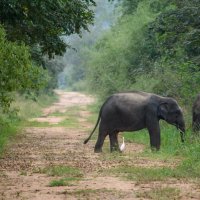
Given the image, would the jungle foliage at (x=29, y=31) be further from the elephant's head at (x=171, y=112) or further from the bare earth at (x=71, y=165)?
the elephant's head at (x=171, y=112)

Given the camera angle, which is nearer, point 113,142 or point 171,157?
point 171,157

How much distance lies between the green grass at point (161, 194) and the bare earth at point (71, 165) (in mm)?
91

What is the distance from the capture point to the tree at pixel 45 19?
1519cm

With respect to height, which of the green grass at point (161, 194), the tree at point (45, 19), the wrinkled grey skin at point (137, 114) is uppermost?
the tree at point (45, 19)

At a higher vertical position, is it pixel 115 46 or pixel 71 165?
pixel 115 46

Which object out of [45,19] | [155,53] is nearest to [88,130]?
[155,53]

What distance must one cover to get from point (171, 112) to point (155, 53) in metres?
12.1

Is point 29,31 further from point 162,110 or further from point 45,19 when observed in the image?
point 162,110

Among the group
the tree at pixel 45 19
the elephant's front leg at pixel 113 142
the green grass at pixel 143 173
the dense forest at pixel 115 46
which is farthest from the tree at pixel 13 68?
the elephant's front leg at pixel 113 142

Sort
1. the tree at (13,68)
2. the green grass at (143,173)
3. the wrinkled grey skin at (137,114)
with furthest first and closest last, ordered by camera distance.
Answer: the wrinkled grey skin at (137,114) → the tree at (13,68) → the green grass at (143,173)

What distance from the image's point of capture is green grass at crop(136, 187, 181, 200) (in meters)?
9.09

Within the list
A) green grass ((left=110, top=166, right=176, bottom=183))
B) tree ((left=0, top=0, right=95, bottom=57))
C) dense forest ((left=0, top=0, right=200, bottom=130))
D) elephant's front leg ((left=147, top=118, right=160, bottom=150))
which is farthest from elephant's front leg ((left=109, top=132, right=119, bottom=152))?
green grass ((left=110, top=166, right=176, bottom=183))

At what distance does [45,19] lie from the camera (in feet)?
53.3

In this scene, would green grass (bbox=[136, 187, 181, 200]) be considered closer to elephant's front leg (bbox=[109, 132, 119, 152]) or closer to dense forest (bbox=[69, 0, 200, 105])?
elephant's front leg (bbox=[109, 132, 119, 152])
